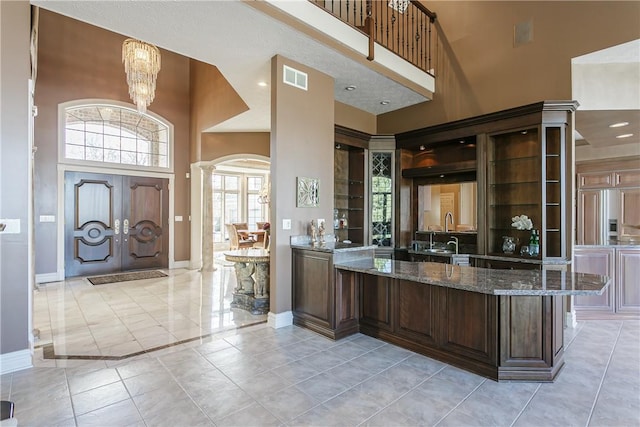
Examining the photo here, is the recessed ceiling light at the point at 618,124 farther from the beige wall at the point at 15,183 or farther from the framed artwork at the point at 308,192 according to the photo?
the beige wall at the point at 15,183

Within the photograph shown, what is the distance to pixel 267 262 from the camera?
14.4ft

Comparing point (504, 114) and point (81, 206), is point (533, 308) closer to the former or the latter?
point (504, 114)

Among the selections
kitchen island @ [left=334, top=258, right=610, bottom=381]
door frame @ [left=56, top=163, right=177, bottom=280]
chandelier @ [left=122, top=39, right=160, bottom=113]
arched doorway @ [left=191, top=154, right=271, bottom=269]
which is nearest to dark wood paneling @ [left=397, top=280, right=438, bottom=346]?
kitchen island @ [left=334, top=258, right=610, bottom=381]

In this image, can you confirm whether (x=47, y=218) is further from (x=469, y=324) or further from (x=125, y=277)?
(x=469, y=324)

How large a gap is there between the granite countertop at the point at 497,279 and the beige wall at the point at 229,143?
4991mm

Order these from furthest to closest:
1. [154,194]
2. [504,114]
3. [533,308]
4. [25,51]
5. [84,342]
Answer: [154,194] < [504,114] < [84,342] < [25,51] < [533,308]

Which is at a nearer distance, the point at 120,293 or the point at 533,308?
the point at 533,308

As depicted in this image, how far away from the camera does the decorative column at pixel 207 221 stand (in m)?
7.43

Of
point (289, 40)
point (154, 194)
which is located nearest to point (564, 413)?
point (289, 40)

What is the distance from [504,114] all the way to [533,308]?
2.83 m

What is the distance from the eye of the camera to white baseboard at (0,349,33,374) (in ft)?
8.44

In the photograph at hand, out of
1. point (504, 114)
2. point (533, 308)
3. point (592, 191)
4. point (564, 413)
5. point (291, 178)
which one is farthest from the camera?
point (592, 191)

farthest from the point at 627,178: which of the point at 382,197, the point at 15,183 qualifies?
the point at 15,183

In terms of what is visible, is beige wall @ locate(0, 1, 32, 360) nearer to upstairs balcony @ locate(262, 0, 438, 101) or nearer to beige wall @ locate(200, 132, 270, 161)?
upstairs balcony @ locate(262, 0, 438, 101)
